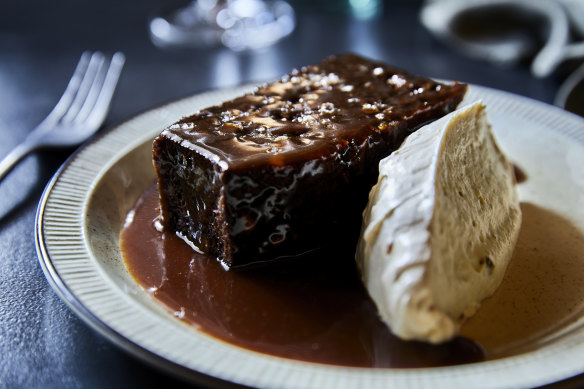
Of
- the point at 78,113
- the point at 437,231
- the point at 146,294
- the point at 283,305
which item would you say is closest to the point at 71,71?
the point at 78,113

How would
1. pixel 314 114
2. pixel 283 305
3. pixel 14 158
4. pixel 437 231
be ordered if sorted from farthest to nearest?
pixel 14 158, pixel 314 114, pixel 283 305, pixel 437 231

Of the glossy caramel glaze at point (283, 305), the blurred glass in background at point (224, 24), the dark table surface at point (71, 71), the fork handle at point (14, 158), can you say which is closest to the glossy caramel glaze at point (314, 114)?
the glossy caramel glaze at point (283, 305)

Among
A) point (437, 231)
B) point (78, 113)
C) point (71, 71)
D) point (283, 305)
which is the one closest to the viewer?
point (437, 231)

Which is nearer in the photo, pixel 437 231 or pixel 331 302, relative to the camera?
pixel 437 231

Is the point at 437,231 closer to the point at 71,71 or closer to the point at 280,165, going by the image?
the point at 280,165

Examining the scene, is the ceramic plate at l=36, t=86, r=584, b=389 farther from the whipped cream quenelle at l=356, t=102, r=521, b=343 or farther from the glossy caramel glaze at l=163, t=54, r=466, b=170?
the glossy caramel glaze at l=163, t=54, r=466, b=170

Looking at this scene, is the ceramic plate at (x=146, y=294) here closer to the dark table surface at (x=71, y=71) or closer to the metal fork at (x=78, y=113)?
the dark table surface at (x=71, y=71)
